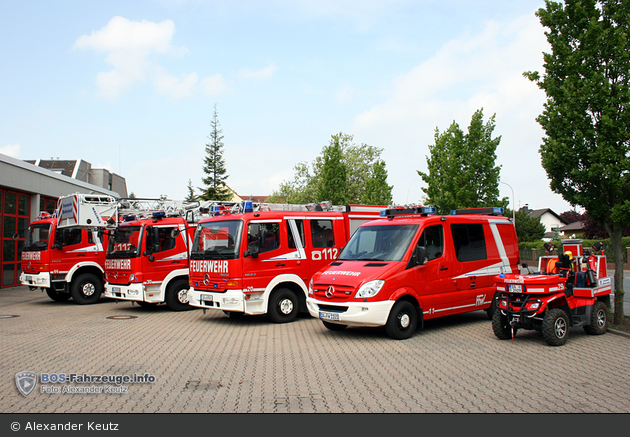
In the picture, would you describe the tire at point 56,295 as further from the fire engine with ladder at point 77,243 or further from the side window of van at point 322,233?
the side window of van at point 322,233

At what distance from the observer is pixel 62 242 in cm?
1595

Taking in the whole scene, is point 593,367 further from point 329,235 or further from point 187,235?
point 187,235

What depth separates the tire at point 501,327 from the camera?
8789 mm

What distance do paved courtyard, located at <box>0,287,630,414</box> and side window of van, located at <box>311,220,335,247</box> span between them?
2.06 meters

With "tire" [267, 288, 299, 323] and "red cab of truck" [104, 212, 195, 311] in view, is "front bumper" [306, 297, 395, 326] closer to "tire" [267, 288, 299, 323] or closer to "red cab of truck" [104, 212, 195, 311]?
"tire" [267, 288, 299, 323]

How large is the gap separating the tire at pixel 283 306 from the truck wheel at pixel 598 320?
6.04 metres

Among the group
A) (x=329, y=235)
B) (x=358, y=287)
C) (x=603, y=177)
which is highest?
(x=603, y=177)

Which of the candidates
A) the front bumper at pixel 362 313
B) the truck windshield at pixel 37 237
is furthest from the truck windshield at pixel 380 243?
the truck windshield at pixel 37 237

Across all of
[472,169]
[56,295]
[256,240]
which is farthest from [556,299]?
[56,295]

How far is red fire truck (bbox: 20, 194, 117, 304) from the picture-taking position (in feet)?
51.4

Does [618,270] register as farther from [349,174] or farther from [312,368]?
[349,174]
